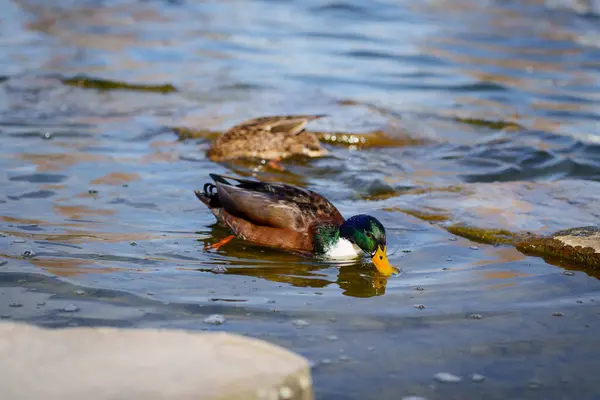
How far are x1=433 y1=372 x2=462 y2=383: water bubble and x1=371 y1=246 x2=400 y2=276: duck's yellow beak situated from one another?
154 cm

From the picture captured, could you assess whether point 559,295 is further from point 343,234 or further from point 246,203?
point 246,203

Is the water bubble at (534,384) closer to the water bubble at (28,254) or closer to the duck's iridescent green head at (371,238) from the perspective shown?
the duck's iridescent green head at (371,238)

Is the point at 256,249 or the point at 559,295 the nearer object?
the point at 559,295

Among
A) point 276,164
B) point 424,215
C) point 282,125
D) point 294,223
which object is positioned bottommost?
point 276,164

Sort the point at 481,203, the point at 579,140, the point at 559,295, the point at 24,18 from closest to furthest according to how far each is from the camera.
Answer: the point at 559,295 < the point at 481,203 < the point at 579,140 < the point at 24,18

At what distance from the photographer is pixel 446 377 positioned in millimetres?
4496

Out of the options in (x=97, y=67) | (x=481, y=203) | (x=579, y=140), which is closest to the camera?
(x=481, y=203)

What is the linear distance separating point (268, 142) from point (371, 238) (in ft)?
11.5

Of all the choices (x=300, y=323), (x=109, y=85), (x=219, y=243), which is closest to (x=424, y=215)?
(x=219, y=243)

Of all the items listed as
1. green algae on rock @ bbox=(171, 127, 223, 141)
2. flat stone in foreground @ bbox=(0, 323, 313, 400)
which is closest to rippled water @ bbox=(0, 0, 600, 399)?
green algae on rock @ bbox=(171, 127, 223, 141)

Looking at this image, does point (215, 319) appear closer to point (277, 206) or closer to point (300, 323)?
point (300, 323)

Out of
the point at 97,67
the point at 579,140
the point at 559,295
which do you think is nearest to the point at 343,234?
the point at 559,295

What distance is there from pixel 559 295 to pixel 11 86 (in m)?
8.23

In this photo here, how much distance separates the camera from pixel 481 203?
7586 mm
